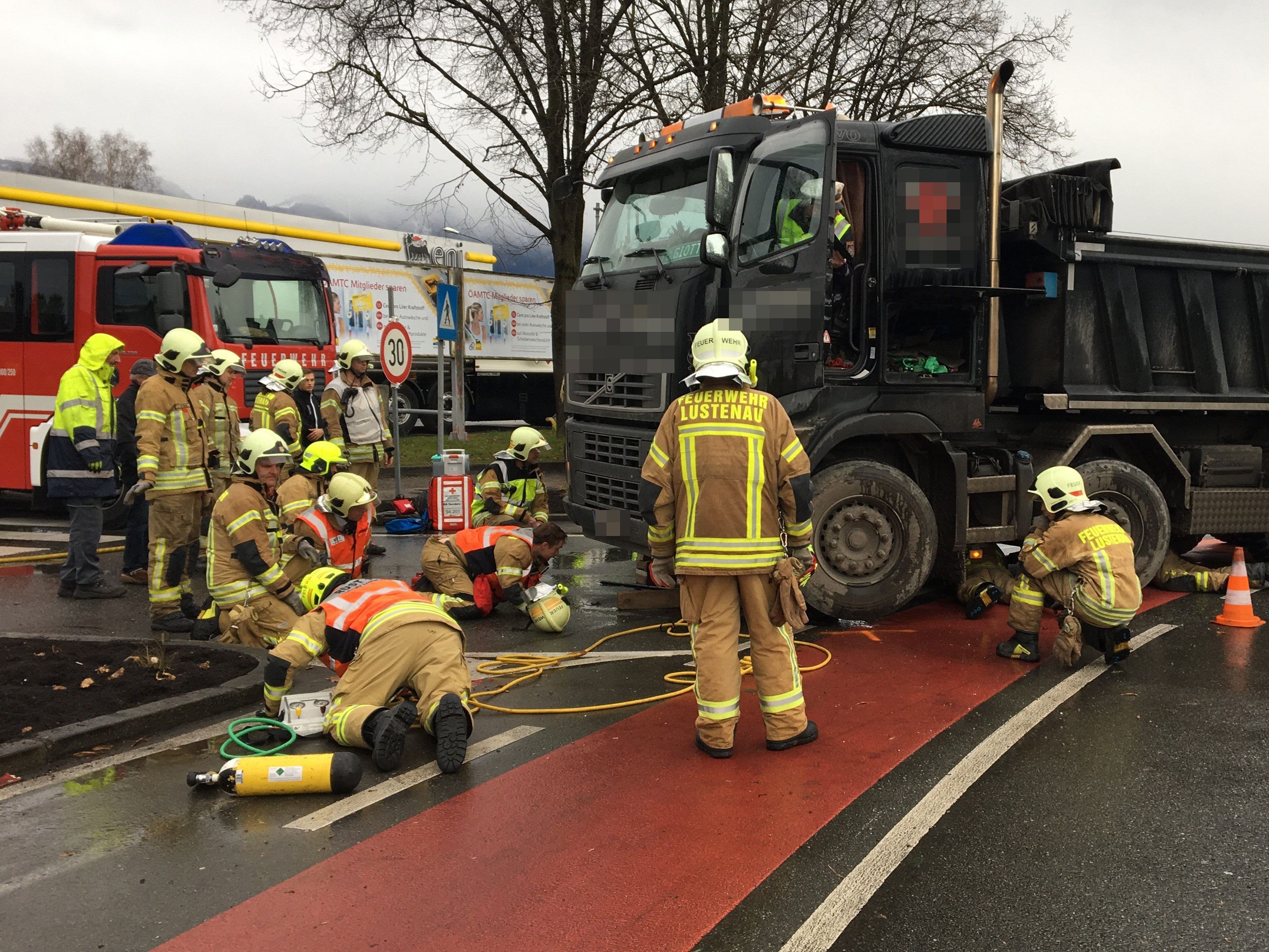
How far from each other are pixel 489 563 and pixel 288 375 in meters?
3.82

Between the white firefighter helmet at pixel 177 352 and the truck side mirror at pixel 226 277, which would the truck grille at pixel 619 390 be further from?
the truck side mirror at pixel 226 277

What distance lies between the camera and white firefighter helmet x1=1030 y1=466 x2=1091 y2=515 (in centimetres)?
668

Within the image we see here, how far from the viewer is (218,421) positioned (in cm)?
890

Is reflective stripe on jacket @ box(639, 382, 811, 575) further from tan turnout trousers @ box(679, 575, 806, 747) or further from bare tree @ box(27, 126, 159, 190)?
bare tree @ box(27, 126, 159, 190)

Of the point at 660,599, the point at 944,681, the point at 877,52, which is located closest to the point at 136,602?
the point at 660,599

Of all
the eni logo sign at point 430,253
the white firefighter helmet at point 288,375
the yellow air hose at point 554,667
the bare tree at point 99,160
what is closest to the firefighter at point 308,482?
the yellow air hose at point 554,667

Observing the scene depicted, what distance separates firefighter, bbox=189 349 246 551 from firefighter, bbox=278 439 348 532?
4.95ft

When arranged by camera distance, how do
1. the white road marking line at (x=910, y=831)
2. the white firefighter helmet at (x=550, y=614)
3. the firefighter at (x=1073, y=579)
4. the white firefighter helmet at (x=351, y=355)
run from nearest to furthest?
the white road marking line at (x=910, y=831), the firefighter at (x=1073, y=579), the white firefighter helmet at (x=550, y=614), the white firefighter helmet at (x=351, y=355)

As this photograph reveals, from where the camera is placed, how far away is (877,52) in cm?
1961

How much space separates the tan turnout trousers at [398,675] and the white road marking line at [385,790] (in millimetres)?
242

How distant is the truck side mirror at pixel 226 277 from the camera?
12328mm

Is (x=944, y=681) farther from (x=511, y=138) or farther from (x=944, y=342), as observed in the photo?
(x=511, y=138)

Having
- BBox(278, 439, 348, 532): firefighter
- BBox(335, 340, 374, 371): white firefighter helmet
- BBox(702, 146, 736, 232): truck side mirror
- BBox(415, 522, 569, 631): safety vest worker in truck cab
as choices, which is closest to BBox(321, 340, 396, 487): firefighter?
BBox(335, 340, 374, 371): white firefighter helmet

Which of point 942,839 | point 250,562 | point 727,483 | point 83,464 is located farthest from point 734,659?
point 83,464
